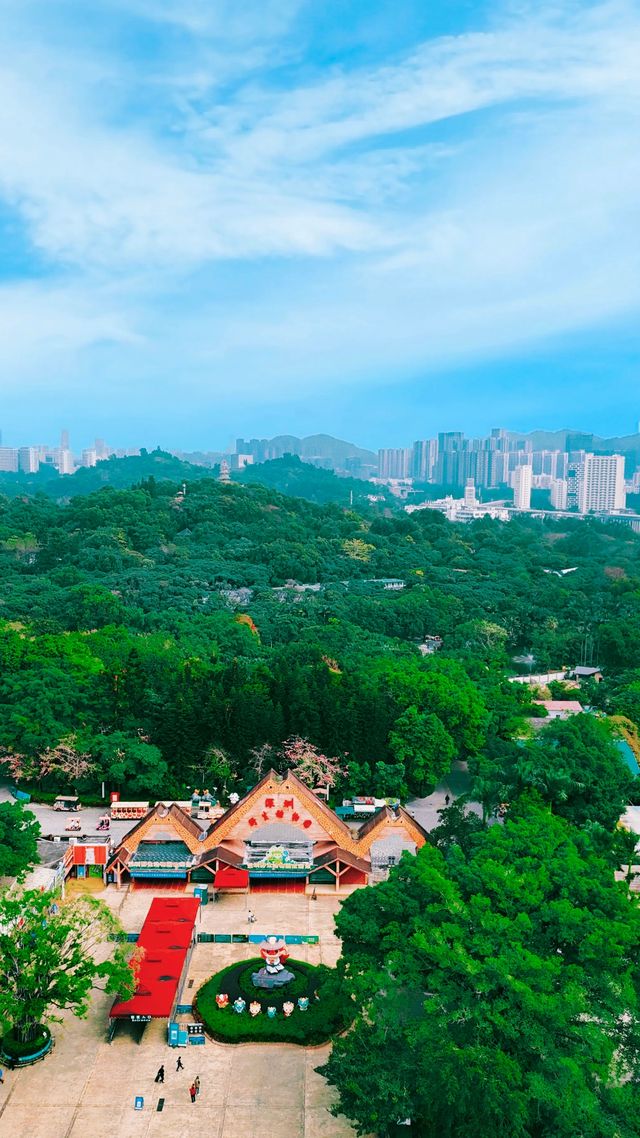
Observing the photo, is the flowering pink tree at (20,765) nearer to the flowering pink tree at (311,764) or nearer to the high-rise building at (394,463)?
the flowering pink tree at (311,764)

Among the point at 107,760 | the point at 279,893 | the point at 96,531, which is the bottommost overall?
the point at 279,893

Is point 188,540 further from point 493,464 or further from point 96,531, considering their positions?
point 493,464

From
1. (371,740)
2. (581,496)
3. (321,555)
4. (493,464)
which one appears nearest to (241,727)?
(371,740)

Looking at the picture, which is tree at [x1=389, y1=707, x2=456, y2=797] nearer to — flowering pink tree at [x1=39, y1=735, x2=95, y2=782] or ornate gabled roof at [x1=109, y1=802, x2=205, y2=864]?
ornate gabled roof at [x1=109, y1=802, x2=205, y2=864]

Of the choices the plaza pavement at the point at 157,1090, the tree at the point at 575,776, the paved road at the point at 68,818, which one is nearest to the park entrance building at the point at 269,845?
the paved road at the point at 68,818

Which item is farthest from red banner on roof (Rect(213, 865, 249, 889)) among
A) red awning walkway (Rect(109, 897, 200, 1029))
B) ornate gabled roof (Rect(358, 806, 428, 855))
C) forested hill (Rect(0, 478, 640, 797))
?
forested hill (Rect(0, 478, 640, 797))

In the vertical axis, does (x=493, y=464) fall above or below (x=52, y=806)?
above

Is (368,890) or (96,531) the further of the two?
(96,531)
